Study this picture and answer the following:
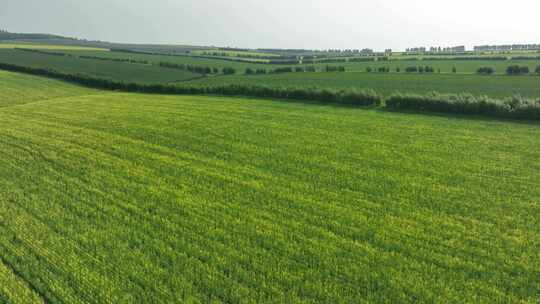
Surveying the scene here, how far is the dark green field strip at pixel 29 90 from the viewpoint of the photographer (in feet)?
89.0

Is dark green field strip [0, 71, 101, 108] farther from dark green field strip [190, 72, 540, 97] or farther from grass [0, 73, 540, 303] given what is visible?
dark green field strip [190, 72, 540, 97]

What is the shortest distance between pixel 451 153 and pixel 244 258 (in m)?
9.84

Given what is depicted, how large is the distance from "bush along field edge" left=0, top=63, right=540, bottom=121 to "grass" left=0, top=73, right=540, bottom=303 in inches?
145

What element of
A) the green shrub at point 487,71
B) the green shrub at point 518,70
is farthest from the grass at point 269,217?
the green shrub at point 487,71

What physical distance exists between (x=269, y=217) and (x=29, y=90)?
1353 inches

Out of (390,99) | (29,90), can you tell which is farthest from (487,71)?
(29,90)

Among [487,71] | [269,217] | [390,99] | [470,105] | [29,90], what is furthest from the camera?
[487,71]

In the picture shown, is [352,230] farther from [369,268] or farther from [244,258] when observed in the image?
[244,258]

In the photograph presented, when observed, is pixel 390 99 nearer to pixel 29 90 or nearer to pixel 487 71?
pixel 29 90

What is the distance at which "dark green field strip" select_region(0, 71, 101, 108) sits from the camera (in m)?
27.1

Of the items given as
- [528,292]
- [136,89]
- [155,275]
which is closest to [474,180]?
[528,292]

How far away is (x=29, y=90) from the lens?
104 ft

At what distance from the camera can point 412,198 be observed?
860cm

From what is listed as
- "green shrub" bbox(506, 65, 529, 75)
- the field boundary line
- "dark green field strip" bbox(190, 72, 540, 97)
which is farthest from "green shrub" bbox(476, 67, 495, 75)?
the field boundary line
